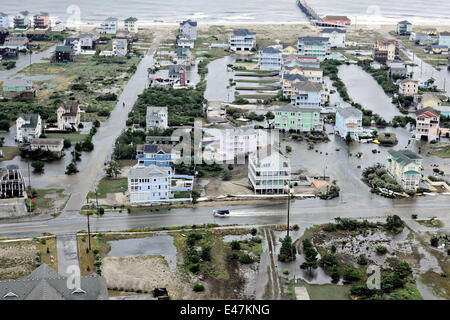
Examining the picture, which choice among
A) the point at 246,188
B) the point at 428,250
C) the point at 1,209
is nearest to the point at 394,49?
the point at 246,188

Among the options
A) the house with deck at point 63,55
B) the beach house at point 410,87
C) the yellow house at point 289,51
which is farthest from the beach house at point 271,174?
the house with deck at point 63,55

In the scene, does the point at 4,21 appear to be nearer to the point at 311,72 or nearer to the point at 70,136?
the point at 311,72

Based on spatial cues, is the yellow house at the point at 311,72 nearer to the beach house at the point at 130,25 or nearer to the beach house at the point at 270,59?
the beach house at the point at 270,59

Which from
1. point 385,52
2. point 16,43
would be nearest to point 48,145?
point 16,43

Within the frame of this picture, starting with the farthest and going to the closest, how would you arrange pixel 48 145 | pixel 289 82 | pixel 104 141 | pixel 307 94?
pixel 289 82
pixel 307 94
pixel 104 141
pixel 48 145

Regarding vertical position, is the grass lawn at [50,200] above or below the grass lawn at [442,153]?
below

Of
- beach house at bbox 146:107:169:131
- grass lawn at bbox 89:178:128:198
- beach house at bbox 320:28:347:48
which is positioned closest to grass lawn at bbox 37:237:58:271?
grass lawn at bbox 89:178:128:198
